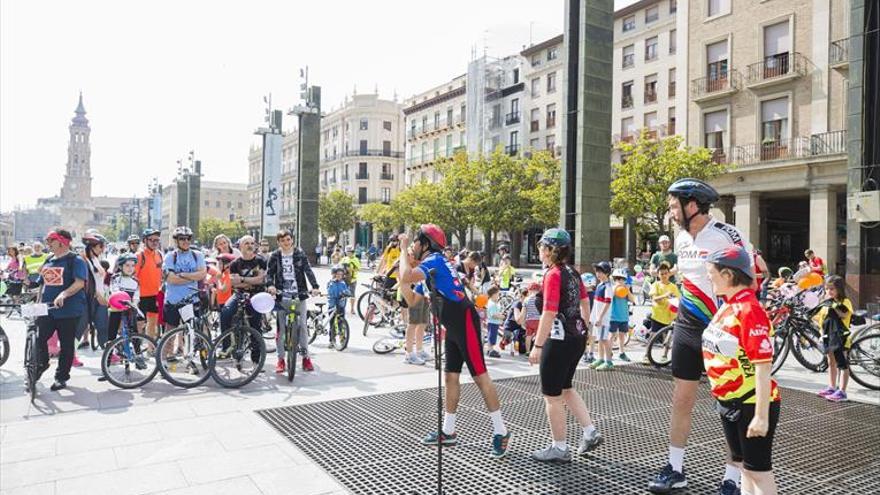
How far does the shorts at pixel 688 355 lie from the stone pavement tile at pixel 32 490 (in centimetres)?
436

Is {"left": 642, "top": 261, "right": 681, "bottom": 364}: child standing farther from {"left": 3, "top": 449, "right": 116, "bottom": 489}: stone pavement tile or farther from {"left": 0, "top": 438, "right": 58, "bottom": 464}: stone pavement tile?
{"left": 0, "top": 438, "right": 58, "bottom": 464}: stone pavement tile

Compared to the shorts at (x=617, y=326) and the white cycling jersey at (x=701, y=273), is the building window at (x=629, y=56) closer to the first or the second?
the shorts at (x=617, y=326)

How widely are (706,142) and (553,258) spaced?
101 feet

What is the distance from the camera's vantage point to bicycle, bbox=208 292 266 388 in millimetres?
7469

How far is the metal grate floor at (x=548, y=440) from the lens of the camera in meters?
4.48

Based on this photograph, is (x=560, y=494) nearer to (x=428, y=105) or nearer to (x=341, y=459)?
(x=341, y=459)

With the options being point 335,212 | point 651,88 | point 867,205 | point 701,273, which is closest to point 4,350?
point 701,273

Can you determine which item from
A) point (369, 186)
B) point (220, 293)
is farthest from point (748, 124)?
point (369, 186)

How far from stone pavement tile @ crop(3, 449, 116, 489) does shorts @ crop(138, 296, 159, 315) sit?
14.2ft

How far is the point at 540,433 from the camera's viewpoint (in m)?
5.67

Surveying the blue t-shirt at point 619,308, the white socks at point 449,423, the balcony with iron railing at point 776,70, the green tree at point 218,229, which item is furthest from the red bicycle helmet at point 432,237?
the green tree at point 218,229

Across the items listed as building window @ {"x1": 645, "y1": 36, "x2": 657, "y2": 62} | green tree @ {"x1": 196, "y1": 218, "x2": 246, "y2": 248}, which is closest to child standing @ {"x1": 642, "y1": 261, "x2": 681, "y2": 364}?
building window @ {"x1": 645, "y1": 36, "x2": 657, "y2": 62}

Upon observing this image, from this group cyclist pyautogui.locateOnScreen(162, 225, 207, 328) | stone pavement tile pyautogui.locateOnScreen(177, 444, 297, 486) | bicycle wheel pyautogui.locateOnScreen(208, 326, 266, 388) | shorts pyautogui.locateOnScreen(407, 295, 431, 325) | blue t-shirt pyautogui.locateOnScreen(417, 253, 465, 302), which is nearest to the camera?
stone pavement tile pyautogui.locateOnScreen(177, 444, 297, 486)

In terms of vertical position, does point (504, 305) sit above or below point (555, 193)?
below
